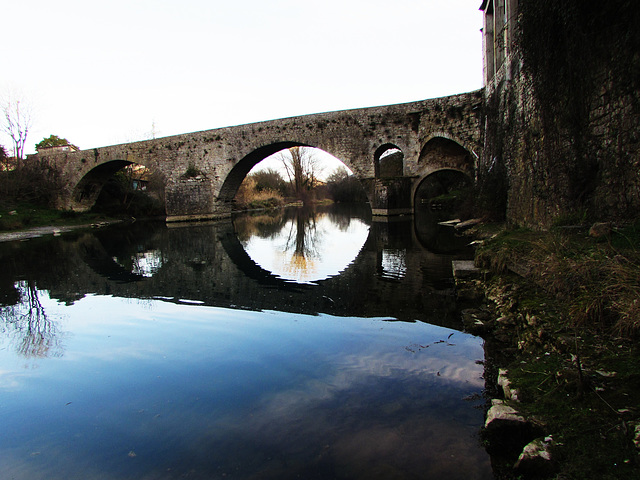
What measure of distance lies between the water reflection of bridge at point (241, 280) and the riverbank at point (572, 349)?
30.7 inches

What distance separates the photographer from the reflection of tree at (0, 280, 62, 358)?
3858 millimetres

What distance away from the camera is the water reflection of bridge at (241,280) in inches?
195

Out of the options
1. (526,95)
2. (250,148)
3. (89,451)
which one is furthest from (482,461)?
(250,148)

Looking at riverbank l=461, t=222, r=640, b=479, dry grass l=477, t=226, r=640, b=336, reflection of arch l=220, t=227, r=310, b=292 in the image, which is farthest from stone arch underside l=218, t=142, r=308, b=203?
riverbank l=461, t=222, r=640, b=479

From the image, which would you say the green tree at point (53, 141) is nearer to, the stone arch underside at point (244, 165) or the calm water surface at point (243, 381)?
the stone arch underside at point (244, 165)

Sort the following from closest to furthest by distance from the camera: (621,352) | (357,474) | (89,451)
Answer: (357,474) < (89,451) < (621,352)

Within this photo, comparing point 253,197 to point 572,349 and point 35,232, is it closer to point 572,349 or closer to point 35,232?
point 35,232

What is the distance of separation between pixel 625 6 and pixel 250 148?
58.9 feet

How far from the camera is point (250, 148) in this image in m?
20.8

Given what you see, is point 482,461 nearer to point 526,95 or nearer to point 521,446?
point 521,446

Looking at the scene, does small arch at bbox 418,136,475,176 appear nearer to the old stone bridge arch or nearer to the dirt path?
the old stone bridge arch

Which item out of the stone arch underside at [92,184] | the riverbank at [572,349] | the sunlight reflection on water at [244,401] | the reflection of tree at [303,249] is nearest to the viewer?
the riverbank at [572,349]

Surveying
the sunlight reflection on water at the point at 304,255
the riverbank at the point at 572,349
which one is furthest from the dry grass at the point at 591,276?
the sunlight reflection on water at the point at 304,255

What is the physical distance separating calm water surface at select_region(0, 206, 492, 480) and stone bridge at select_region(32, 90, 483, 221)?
1155 cm
